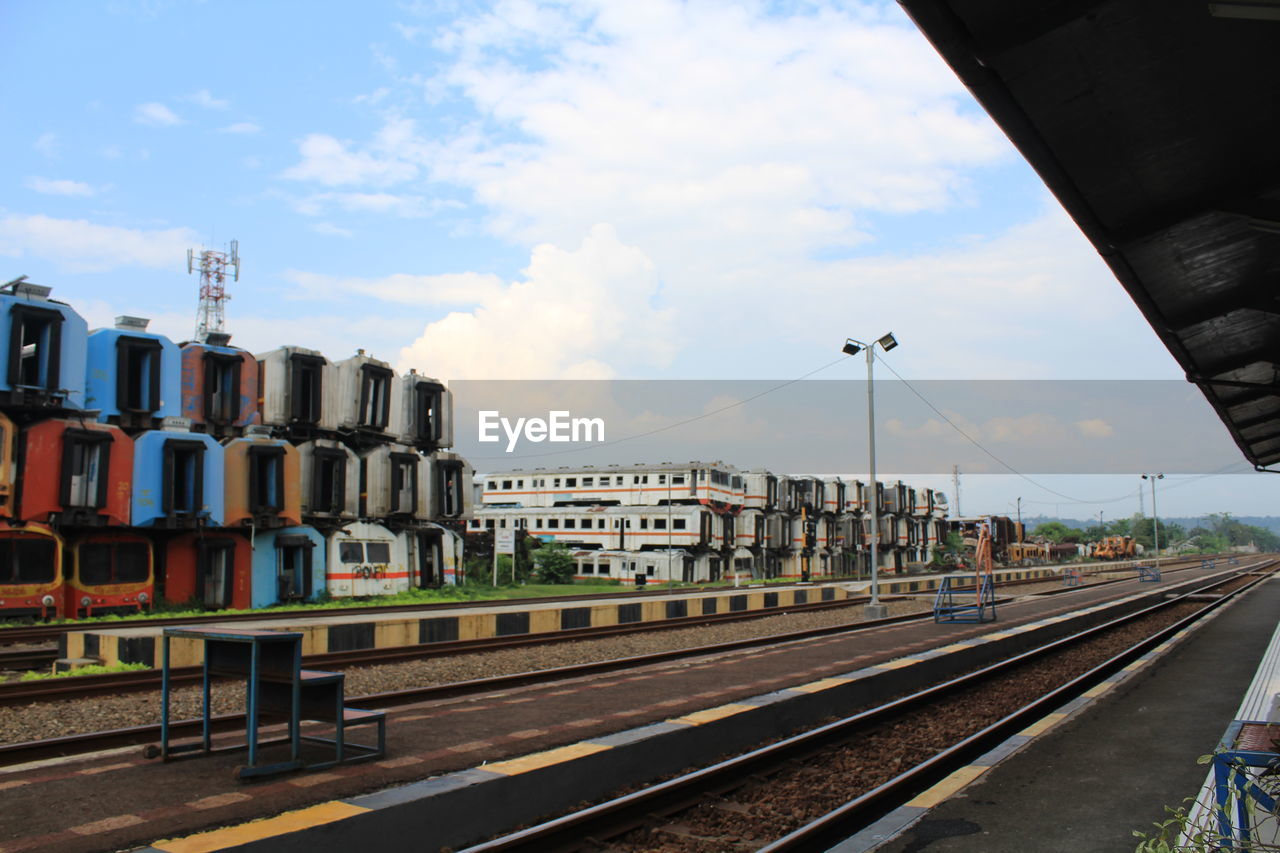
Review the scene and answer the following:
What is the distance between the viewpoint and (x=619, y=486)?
7156 cm

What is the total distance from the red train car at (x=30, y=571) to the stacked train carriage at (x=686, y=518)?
1554 inches

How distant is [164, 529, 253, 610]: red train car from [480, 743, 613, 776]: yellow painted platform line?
2532 cm

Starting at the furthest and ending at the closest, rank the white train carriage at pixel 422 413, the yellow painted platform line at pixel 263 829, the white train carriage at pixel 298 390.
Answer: the white train carriage at pixel 422 413
the white train carriage at pixel 298 390
the yellow painted platform line at pixel 263 829

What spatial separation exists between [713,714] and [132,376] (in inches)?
1053

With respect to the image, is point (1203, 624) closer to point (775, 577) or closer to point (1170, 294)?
point (1170, 294)

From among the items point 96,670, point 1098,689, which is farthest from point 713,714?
point 96,670

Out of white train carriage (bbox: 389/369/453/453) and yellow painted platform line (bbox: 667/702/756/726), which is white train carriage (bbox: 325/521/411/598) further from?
yellow painted platform line (bbox: 667/702/756/726)

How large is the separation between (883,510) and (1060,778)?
8654cm

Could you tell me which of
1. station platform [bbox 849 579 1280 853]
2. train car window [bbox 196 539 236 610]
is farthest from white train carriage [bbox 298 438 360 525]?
station platform [bbox 849 579 1280 853]

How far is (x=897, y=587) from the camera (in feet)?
162

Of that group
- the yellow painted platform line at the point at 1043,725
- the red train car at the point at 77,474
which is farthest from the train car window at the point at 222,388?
the yellow painted platform line at the point at 1043,725

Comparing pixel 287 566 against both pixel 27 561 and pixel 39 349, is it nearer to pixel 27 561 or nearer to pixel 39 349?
pixel 27 561

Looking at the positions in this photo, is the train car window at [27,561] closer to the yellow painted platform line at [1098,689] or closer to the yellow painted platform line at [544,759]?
the yellow painted platform line at [544,759]

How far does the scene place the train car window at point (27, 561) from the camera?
76.7 ft
